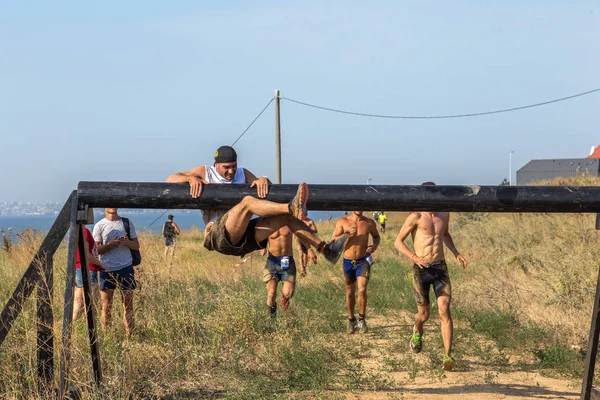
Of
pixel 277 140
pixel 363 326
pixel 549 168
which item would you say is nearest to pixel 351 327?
Answer: pixel 363 326

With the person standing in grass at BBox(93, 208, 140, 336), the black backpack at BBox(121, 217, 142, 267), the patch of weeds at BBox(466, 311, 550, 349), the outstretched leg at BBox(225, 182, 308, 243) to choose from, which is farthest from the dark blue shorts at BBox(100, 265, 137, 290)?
the patch of weeds at BBox(466, 311, 550, 349)

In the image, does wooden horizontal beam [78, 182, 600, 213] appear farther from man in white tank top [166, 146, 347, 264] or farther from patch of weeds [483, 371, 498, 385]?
patch of weeds [483, 371, 498, 385]

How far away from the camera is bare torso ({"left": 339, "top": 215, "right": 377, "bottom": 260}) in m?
10.7

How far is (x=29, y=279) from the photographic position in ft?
20.0

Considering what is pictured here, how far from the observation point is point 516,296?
38.7 ft

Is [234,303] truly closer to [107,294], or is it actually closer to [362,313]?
[107,294]

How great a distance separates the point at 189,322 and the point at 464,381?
11.0 feet

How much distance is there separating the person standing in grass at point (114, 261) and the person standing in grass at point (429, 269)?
3.45 meters

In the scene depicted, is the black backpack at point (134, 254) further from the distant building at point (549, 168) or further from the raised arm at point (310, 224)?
the distant building at point (549, 168)

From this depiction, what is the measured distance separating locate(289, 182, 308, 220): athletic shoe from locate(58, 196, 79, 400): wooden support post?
1.90 metres

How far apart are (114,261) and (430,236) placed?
4.02 metres

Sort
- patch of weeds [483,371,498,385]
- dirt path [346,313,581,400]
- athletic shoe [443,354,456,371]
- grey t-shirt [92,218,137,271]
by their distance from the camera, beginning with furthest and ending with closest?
grey t-shirt [92,218,137,271]
athletic shoe [443,354,456,371]
patch of weeds [483,371,498,385]
dirt path [346,313,581,400]

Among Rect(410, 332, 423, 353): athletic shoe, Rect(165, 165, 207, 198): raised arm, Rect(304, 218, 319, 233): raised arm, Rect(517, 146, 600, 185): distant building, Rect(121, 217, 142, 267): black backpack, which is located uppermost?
Rect(517, 146, 600, 185): distant building

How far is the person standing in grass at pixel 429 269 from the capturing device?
8.50 m
